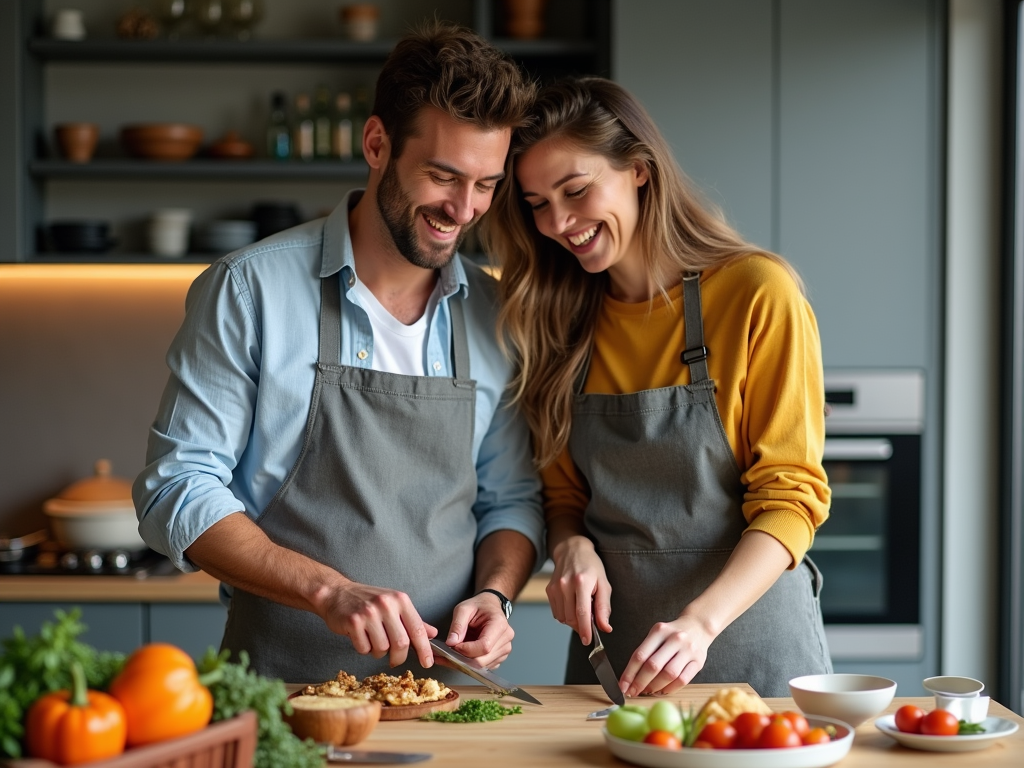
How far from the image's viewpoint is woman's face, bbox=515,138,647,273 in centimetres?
189

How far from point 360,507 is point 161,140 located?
6.42 ft

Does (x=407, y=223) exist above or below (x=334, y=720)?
above

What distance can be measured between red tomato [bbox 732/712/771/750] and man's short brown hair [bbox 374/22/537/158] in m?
1.01

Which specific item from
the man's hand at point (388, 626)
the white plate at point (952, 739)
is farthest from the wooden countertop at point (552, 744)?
the man's hand at point (388, 626)

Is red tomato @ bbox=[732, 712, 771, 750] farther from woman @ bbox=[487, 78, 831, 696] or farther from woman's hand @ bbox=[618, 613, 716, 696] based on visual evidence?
woman @ bbox=[487, 78, 831, 696]

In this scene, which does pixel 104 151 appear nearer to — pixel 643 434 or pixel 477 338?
pixel 477 338

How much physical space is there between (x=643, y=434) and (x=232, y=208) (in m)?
2.13

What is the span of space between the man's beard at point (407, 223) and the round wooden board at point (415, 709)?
739mm

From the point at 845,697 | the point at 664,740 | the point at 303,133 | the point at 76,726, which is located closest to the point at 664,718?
the point at 664,740

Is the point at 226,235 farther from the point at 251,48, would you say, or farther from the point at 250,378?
the point at 250,378

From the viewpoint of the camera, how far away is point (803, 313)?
1854mm

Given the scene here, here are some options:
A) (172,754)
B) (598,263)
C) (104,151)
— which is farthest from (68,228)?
(172,754)

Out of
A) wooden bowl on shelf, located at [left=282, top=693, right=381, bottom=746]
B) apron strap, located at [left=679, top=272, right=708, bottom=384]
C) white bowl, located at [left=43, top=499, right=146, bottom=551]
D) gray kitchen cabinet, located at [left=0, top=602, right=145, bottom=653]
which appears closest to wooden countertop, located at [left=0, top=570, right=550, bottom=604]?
gray kitchen cabinet, located at [left=0, top=602, right=145, bottom=653]

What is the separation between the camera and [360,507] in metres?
1.83
